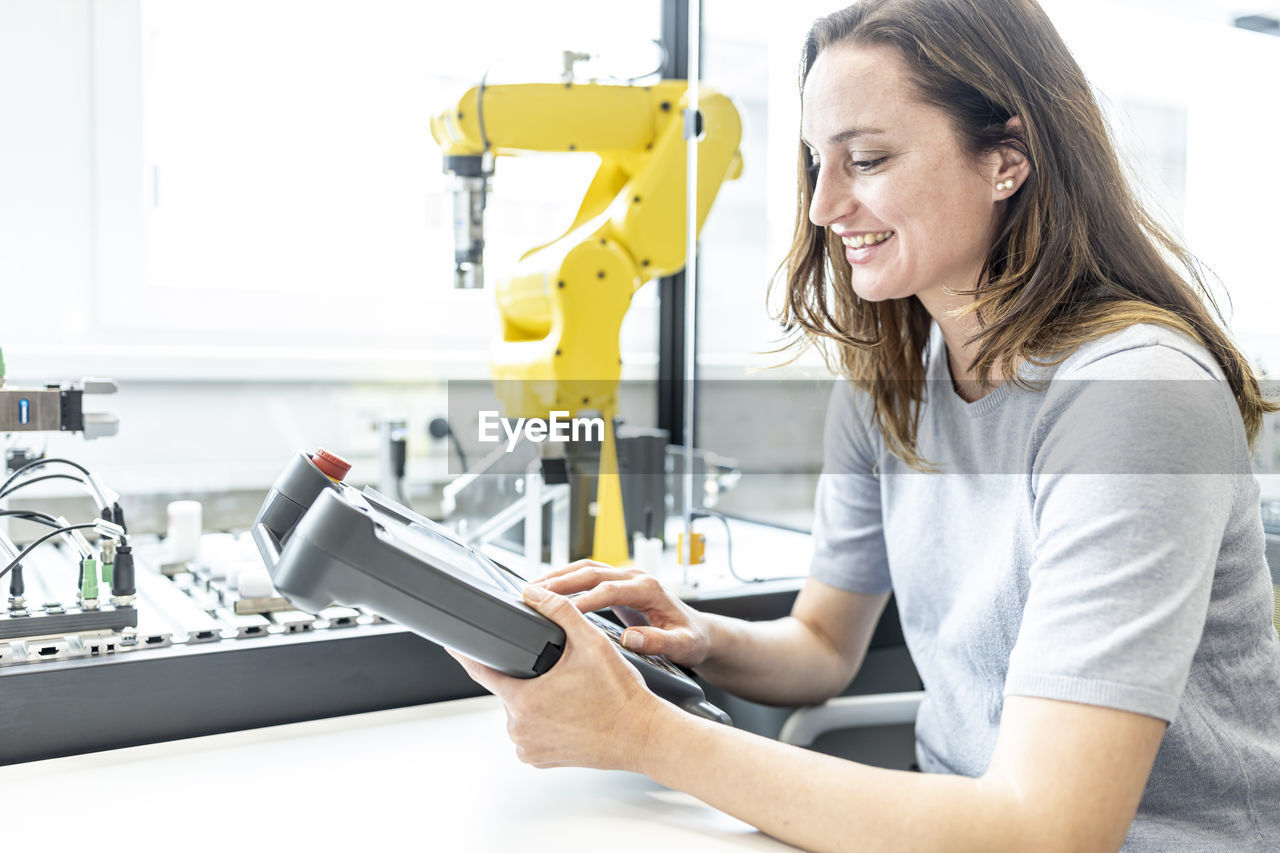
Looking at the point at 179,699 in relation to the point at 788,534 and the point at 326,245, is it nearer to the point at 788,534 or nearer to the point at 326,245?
the point at 788,534

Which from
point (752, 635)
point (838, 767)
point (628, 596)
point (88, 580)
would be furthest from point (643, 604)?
point (88, 580)

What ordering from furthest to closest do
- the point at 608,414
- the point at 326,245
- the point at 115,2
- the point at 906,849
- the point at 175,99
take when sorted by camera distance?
the point at 326,245, the point at 175,99, the point at 115,2, the point at 608,414, the point at 906,849

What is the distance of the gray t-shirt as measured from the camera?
0.64 m

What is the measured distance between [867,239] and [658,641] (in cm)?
42

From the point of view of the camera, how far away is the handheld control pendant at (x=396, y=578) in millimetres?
602

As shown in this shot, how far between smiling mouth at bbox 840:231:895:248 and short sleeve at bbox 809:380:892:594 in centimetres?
20

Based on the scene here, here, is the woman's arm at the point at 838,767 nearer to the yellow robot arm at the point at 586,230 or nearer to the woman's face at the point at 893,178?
the woman's face at the point at 893,178

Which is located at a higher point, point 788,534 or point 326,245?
point 326,245

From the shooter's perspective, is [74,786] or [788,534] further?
[788,534]

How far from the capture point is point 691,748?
0.72 meters

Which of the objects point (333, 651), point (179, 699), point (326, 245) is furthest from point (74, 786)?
point (326, 245)

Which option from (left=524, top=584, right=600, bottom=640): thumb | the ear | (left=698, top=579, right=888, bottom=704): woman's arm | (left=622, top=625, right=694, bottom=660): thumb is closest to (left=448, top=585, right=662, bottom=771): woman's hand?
(left=524, top=584, right=600, bottom=640): thumb

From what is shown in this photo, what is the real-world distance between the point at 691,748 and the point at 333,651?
1.19 ft

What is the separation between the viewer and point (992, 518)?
0.89m
